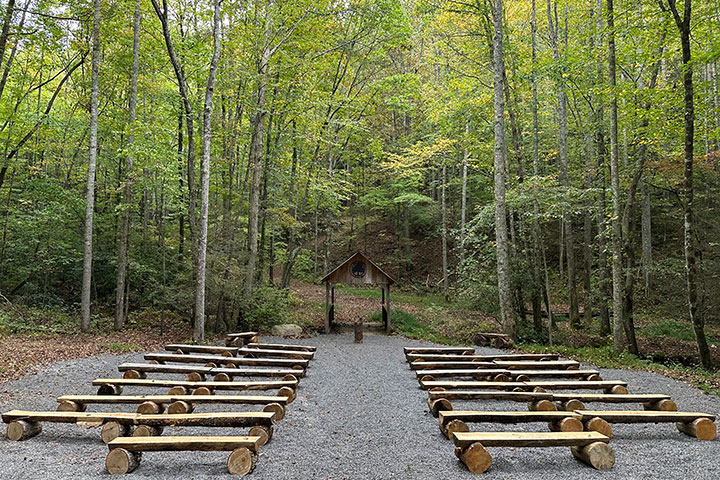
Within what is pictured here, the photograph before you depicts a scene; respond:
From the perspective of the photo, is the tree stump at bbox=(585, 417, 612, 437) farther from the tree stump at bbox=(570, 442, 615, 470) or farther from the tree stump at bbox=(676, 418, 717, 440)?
the tree stump at bbox=(676, 418, 717, 440)

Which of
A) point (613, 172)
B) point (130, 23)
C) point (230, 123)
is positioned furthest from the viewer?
point (230, 123)

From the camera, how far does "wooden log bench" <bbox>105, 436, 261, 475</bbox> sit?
3.58 meters

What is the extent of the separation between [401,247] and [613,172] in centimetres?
1410

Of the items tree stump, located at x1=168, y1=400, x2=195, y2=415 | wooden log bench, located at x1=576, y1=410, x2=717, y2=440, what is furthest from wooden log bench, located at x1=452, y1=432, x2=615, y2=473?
tree stump, located at x1=168, y1=400, x2=195, y2=415

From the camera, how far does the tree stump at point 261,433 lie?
4156 millimetres

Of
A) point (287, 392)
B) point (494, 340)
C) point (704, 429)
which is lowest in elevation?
point (494, 340)

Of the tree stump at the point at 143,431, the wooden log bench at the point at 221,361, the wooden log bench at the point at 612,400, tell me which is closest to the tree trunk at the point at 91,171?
the wooden log bench at the point at 221,361

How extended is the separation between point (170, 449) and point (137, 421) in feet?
2.50

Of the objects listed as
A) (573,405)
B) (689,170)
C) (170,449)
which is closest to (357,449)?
(170,449)

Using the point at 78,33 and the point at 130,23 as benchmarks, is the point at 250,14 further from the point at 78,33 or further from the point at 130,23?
the point at 78,33

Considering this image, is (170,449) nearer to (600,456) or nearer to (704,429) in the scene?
(600,456)

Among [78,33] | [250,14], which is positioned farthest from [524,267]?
[78,33]

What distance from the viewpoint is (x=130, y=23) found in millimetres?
12438

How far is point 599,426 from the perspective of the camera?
14.5 ft
